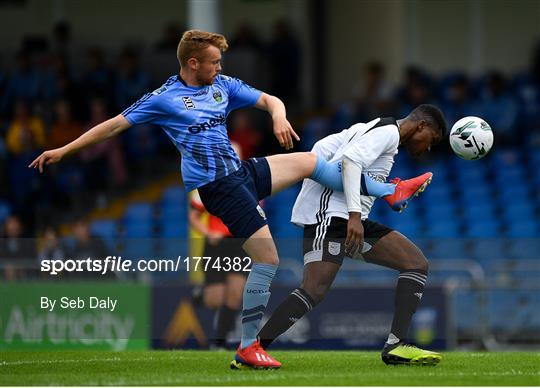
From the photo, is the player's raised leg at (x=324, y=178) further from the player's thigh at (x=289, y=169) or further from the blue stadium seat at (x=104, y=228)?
the blue stadium seat at (x=104, y=228)

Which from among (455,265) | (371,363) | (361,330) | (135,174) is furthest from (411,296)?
(135,174)

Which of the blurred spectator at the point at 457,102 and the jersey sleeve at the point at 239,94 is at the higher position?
the jersey sleeve at the point at 239,94

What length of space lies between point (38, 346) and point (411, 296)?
143 inches

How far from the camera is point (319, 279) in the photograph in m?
8.71

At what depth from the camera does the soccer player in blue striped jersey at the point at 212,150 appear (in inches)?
329

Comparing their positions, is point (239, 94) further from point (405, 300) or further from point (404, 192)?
point (405, 300)

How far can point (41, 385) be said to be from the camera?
7703 millimetres

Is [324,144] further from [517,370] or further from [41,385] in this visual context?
[41,385]

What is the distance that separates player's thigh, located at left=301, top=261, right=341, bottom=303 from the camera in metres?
8.67

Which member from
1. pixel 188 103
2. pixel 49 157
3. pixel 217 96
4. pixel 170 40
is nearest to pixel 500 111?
pixel 170 40

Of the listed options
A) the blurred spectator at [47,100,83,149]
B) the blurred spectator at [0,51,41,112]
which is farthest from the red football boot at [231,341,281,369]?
the blurred spectator at [0,51,41,112]

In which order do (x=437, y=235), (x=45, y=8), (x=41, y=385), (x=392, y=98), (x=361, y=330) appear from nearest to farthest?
(x=41, y=385) < (x=361, y=330) < (x=437, y=235) < (x=392, y=98) < (x=45, y=8)

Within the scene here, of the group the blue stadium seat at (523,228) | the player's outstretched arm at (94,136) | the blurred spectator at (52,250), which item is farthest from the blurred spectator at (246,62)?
the player's outstretched arm at (94,136)

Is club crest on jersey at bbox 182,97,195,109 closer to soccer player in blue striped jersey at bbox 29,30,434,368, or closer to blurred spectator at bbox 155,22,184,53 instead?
soccer player in blue striped jersey at bbox 29,30,434,368
